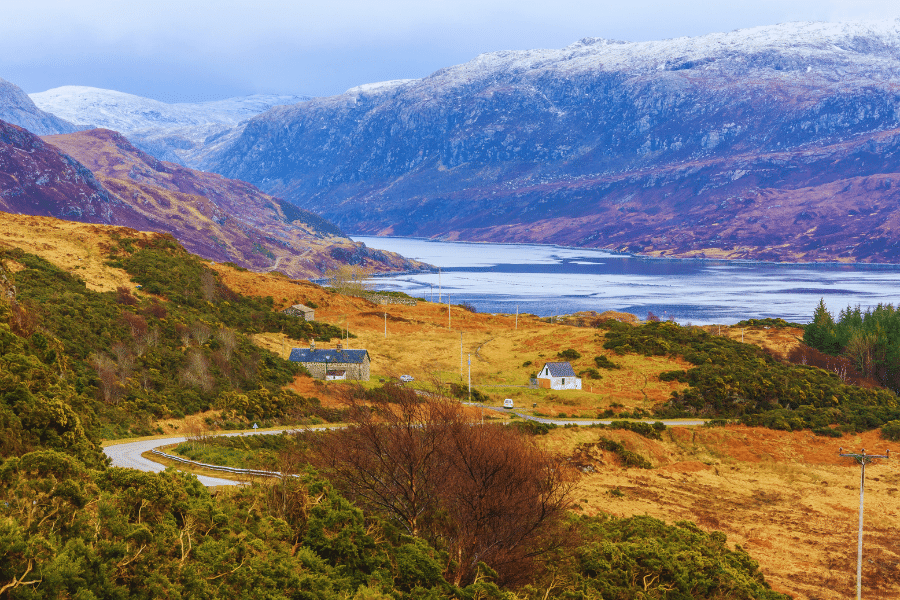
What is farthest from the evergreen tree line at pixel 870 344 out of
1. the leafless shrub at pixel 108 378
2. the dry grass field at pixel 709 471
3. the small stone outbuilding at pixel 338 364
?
the leafless shrub at pixel 108 378

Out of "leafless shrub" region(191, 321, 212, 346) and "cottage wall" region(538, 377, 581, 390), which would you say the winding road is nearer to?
"leafless shrub" region(191, 321, 212, 346)

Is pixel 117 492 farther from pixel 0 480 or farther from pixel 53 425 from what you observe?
pixel 53 425

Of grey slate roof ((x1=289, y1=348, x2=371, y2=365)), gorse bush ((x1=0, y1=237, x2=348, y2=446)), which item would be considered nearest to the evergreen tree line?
grey slate roof ((x1=289, y1=348, x2=371, y2=365))

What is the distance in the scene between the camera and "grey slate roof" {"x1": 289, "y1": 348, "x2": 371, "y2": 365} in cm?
6606

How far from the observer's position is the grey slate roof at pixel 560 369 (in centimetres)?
6747

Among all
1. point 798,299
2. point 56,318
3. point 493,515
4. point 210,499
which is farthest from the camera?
point 798,299

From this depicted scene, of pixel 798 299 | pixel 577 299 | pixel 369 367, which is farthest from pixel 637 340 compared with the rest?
pixel 798 299

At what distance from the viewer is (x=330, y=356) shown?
6681cm

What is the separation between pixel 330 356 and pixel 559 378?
21582 mm

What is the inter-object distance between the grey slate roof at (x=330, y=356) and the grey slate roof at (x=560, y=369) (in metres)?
17.6

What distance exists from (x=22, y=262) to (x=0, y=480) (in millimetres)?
59821

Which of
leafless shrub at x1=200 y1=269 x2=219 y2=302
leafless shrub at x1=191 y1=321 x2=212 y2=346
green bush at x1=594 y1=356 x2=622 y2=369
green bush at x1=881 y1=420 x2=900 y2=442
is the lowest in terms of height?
green bush at x1=881 y1=420 x2=900 y2=442

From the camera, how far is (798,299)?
613ft

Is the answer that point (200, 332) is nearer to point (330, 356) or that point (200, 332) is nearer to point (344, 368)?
point (330, 356)
